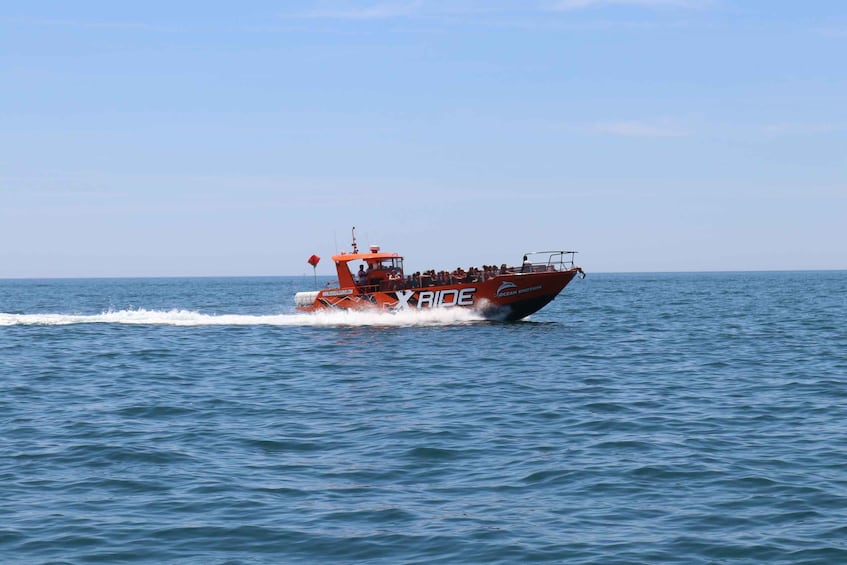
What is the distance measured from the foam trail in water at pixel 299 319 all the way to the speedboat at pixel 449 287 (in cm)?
30

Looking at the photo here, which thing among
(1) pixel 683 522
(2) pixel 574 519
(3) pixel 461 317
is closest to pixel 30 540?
(2) pixel 574 519

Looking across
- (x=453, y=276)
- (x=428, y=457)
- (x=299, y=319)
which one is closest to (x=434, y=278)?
(x=453, y=276)

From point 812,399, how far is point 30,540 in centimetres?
1490

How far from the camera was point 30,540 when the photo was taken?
31.3ft

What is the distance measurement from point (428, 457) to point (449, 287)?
915 inches

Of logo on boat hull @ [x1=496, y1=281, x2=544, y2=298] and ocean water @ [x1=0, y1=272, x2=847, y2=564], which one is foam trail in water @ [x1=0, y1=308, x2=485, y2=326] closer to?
logo on boat hull @ [x1=496, y1=281, x2=544, y2=298]

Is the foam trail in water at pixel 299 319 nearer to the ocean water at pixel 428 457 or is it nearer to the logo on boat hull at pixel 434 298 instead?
the logo on boat hull at pixel 434 298

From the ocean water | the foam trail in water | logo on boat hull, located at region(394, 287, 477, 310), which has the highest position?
logo on boat hull, located at region(394, 287, 477, 310)

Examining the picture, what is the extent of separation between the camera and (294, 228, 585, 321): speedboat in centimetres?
3588

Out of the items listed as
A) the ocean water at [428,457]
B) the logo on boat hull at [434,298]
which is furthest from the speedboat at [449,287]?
the ocean water at [428,457]

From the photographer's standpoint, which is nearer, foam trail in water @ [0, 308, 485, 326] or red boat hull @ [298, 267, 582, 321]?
red boat hull @ [298, 267, 582, 321]

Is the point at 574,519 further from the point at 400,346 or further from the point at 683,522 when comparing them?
the point at 400,346

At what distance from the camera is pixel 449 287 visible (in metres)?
36.3

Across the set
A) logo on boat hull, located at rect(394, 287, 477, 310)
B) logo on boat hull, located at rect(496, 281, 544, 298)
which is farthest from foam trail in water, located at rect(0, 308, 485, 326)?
logo on boat hull, located at rect(496, 281, 544, 298)
